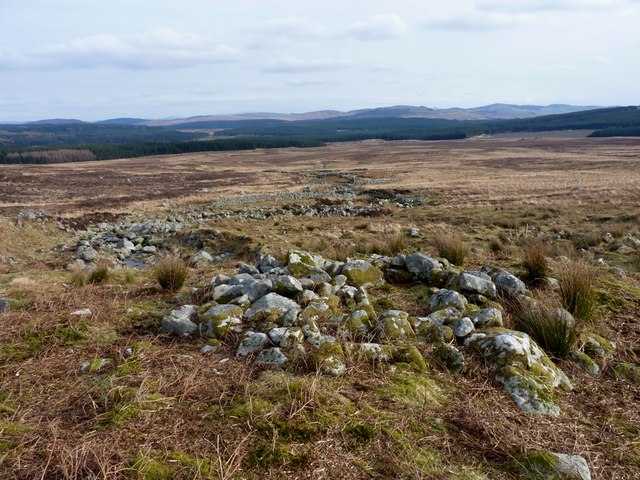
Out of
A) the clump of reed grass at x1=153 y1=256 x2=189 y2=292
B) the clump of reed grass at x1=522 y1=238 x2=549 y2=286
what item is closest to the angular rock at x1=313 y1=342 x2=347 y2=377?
the clump of reed grass at x1=153 y1=256 x2=189 y2=292

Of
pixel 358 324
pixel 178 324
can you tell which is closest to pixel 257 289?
pixel 178 324

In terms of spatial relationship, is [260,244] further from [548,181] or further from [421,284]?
[548,181]

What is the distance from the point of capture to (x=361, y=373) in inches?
153

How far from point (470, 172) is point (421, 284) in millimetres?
52631

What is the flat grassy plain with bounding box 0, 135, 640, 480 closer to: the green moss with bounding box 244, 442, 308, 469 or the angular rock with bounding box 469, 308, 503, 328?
the green moss with bounding box 244, 442, 308, 469

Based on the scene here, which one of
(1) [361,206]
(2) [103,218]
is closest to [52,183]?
(2) [103,218]

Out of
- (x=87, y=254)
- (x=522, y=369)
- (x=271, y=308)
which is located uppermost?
(x=271, y=308)

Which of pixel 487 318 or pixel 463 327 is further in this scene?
pixel 487 318

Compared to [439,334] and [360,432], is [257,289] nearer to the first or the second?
[439,334]

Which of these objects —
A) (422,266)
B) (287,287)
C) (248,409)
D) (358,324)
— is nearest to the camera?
(248,409)

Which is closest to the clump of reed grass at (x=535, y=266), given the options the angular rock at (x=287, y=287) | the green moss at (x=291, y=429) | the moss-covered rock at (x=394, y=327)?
the moss-covered rock at (x=394, y=327)

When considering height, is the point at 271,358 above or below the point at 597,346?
above

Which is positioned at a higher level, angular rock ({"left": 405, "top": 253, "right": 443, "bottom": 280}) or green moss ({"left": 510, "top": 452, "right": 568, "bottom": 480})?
angular rock ({"left": 405, "top": 253, "right": 443, "bottom": 280})

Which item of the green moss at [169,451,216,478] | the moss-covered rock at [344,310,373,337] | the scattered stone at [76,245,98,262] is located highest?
the moss-covered rock at [344,310,373,337]
